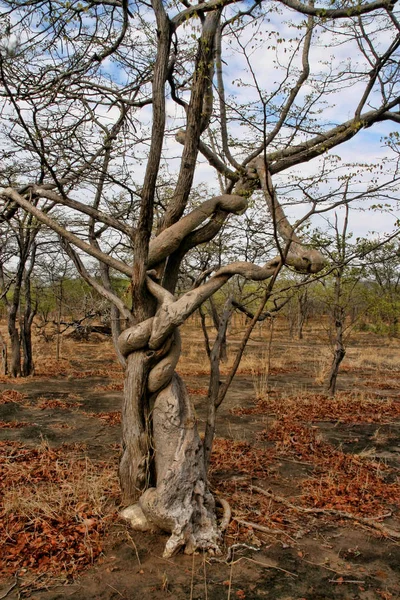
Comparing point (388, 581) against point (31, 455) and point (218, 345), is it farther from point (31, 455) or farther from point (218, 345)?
point (31, 455)

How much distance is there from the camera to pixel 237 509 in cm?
394

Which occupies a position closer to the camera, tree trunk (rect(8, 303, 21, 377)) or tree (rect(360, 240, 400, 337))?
tree (rect(360, 240, 400, 337))

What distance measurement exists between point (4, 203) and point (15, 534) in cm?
377

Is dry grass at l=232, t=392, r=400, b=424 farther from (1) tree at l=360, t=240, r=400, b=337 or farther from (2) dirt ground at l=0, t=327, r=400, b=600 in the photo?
(1) tree at l=360, t=240, r=400, b=337

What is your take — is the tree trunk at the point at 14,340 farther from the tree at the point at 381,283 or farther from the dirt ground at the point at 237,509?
the tree at the point at 381,283

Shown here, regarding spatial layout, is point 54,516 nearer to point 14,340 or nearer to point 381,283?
point 14,340

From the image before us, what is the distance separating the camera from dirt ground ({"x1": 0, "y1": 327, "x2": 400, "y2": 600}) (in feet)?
9.68

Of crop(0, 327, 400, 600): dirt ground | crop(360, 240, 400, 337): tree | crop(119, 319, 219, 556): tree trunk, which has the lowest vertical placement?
crop(0, 327, 400, 600): dirt ground

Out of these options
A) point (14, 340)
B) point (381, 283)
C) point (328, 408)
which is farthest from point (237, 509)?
point (381, 283)

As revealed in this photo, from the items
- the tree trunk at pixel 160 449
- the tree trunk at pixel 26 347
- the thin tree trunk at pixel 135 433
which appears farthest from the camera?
the tree trunk at pixel 26 347

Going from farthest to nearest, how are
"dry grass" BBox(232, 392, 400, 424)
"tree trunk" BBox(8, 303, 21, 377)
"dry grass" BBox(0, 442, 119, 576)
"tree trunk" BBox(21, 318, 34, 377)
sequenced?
"tree trunk" BBox(21, 318, 34, 377) < "tree trunk" BBox(8, 303, 21, 377) < "dry grass" BBox(232, 392, 400, 424) < "dry grass" BBox(0, 442, 119, 576)

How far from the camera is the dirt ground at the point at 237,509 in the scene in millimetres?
2949

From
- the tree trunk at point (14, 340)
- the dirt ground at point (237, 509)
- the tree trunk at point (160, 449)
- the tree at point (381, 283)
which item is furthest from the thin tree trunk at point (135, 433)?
the tree trunk at point (14, 340)

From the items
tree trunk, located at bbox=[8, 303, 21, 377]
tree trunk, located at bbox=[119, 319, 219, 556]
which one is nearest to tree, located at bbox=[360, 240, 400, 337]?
tree trunk, located at bbox=[119, 319, 219, 556]
